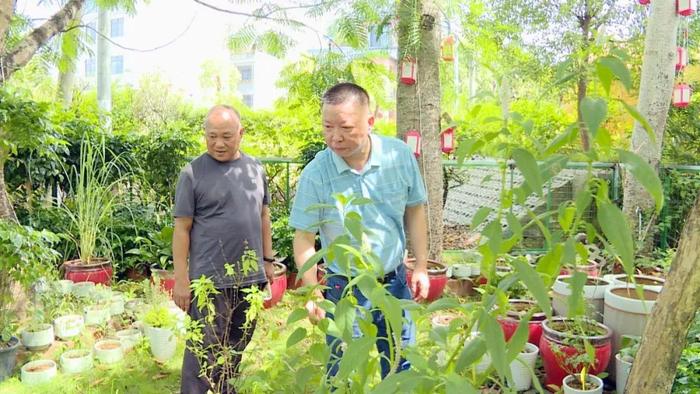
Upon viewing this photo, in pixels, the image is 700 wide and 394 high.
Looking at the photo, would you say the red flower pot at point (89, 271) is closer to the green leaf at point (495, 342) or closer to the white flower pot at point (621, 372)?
the white flower pot at point (621, 372)

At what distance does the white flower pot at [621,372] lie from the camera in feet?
8.74

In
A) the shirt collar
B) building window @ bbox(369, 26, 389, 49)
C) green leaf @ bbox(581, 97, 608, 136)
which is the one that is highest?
building window @ bbox(369, 26, 389, 49)

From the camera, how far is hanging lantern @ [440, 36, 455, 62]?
13.4 feet

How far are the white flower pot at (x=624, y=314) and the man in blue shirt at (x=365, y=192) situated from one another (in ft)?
4.56

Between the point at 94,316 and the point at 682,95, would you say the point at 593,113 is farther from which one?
the point at 682,95

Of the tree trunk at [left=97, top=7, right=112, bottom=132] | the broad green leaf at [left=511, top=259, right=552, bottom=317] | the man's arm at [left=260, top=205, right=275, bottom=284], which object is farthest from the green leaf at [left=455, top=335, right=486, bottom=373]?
the tree trunk at [left=97, top=7, right=112, bottom=132]

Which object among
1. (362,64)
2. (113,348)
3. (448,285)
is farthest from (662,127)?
(113,348)

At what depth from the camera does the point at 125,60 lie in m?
45.1

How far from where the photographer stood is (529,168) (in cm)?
73

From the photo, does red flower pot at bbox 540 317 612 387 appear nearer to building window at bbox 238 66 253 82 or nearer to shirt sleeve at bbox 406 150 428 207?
shirt sleeve at bbox 406 150 428 207

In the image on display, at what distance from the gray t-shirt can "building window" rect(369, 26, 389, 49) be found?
6.63ft

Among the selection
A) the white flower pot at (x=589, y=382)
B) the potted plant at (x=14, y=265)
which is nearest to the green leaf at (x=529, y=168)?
the white flower pot at (x=589, y=382)

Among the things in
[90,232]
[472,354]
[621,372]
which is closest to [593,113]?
[472,354]

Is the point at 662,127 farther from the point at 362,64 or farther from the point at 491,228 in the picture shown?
the point at 491,228
